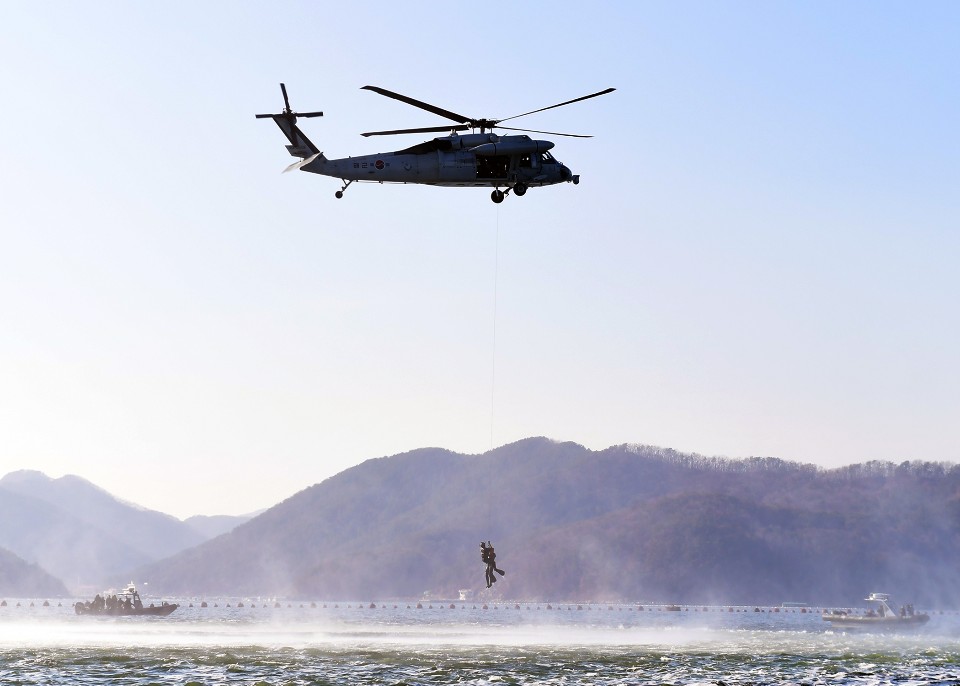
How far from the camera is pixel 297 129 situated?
62.7 m

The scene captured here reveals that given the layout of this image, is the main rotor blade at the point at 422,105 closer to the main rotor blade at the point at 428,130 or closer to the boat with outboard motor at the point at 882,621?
the main rotor blade at the point at 428,130

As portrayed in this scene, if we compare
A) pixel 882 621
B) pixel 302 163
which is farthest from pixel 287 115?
pixel 882 621

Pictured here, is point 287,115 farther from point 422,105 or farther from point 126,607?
point 126,607

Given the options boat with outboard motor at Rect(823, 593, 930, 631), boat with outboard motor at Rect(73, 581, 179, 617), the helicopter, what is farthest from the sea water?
boat with outboard motor at Rect(73, 581, 179, 617)

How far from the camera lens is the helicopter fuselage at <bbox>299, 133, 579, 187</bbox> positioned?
57.8m

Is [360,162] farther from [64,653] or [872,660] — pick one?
[872,660]

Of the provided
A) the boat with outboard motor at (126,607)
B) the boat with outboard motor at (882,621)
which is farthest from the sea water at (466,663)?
the boat with outboard motor at (126,607)

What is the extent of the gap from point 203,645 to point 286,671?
2876 centimetres

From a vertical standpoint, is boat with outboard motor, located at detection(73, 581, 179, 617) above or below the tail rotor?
below

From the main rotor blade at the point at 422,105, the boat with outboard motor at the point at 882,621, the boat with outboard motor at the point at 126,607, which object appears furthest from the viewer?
the boat with outboard motor at the point at 126,607

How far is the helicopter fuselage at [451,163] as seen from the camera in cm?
5778

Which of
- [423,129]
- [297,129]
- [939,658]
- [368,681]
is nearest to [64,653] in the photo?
[368,681]

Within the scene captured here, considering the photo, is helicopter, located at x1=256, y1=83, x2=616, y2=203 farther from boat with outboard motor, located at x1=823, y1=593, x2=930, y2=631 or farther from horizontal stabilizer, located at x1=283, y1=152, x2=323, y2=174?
boat with outboard motor, located at x1=823, y1=593, x2=930, y2=631

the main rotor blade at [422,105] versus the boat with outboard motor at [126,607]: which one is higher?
the main rotor blade at [422,105]
